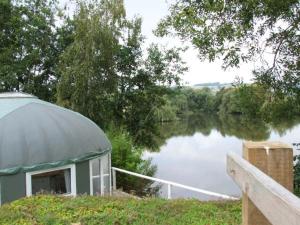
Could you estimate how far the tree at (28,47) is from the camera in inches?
856

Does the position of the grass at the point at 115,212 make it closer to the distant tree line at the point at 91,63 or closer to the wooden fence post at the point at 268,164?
the wooden fence post at the point at 268,164

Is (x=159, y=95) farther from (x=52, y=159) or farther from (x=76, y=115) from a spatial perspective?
(x=52, y=159)

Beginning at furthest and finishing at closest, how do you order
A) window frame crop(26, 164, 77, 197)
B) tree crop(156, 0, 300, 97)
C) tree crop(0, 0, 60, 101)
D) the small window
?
tree crop(0, 0, 60, 101) → the small window → window frame crop(26, 164, 77, 197) → tree crop(156, 0, 300, 97)

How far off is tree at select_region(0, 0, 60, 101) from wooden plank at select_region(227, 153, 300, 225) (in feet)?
67.4

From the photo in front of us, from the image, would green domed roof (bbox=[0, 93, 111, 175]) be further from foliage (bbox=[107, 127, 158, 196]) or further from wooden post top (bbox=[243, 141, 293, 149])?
wooden post top (bbox=[243, 141, 293, 149])

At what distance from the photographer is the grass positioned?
16.4 ft

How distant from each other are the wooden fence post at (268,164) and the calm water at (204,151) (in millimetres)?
7328

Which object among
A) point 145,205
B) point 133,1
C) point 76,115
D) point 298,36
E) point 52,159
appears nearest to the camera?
point 145,205

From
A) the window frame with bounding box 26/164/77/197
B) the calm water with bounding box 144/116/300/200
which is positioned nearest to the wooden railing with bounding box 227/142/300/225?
the calm water with bounding box 144/116/300/200

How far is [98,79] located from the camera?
72.1 ft

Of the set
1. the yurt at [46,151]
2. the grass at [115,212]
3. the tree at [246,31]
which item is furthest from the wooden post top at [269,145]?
the yurt at [46,151]

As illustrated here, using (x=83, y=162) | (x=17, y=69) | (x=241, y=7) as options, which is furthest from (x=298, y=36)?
(x=17, y=69)

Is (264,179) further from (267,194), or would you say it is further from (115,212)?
(115,212)

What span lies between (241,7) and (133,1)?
1513 cm
